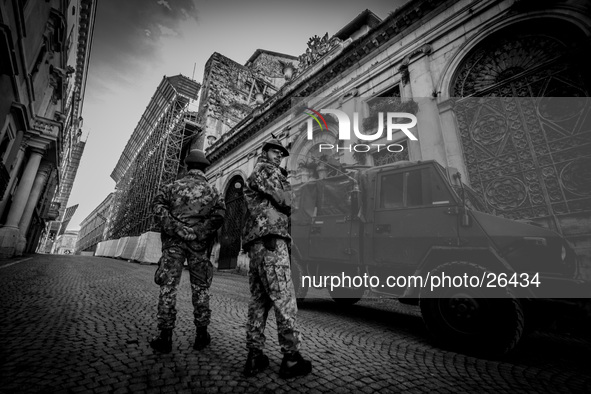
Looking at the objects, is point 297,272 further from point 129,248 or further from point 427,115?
point 129,248

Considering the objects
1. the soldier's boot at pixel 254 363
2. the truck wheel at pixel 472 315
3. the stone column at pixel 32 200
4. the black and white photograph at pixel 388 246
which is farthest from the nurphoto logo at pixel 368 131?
the stone column at pixel 32 200

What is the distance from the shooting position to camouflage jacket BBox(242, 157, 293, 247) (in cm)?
221

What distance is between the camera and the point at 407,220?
356 cm

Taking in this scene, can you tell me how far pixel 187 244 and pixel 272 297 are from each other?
3.66 feet

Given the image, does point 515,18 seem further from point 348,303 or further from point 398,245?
point 348,303

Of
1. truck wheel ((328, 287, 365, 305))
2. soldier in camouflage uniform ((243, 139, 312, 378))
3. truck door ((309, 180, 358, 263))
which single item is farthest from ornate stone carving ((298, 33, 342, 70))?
soldier in camouflage uniform ((243, 139, 312, 378))

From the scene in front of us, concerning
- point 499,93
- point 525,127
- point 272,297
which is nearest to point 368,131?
point 499,93

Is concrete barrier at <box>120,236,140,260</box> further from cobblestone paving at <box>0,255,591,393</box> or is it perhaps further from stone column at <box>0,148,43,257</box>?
cobblestone paving at <box>0,255,591,393</box>

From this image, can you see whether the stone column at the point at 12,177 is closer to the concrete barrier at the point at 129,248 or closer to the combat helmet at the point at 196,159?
the concrete barrier at the point at 129,248

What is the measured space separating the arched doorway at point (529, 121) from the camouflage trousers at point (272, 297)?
21.3 ft

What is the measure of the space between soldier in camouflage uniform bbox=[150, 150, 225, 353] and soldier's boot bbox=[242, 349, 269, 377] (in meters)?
0.71

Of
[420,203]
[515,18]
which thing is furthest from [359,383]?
[515,18]

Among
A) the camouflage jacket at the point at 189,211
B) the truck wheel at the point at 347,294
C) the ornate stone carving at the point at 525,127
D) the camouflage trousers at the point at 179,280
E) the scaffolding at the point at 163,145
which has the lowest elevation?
the truck wheel at the point at 347,294

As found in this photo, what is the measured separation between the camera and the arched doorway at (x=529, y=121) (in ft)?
17.9
